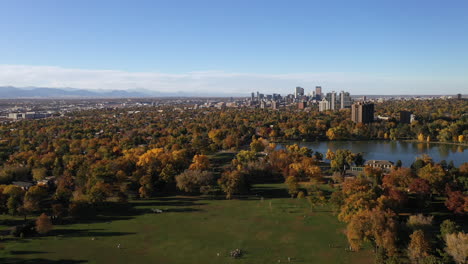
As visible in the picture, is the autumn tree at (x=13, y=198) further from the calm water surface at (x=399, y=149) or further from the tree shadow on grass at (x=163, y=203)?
the calm water surface at (x=399, y=149)

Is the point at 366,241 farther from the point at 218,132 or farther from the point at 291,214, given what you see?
the point at 218,132

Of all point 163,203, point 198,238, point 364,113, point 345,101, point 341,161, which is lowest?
point 198,238

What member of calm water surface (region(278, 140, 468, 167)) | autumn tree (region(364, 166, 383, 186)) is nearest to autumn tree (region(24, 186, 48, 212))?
autumn tree (region(364, 166, 383, 186))

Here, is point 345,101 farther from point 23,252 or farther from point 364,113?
point 23,252

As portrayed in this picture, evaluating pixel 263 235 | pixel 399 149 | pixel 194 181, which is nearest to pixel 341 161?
pixel 194 181

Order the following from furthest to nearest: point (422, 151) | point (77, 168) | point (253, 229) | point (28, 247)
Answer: point (422, 151)
point (77, 168)
point (253, 229)
point (28, 247)

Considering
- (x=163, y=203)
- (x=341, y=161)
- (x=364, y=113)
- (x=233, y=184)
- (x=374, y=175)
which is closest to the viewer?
(x=163, y=203)

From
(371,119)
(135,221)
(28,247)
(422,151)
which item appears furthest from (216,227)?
(371,119)

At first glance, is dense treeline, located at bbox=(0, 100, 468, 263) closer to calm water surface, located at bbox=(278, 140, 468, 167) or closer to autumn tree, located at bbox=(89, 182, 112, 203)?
autumn tree, located at bbox=(89, 182, 112, 203)
